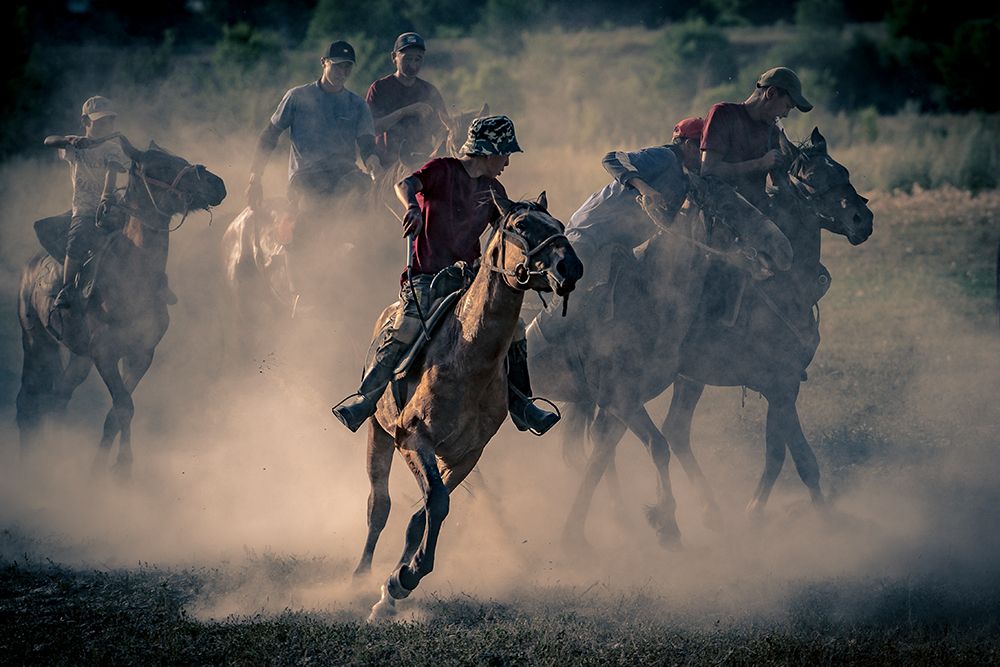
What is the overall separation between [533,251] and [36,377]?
7.47 metres

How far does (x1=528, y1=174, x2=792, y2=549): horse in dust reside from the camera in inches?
431

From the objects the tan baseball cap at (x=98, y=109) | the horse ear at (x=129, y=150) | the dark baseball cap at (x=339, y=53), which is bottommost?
the horse ear at (x=129, y=150)

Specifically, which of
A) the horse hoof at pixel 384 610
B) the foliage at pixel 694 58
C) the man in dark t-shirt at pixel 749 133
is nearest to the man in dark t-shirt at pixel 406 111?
the man in dark t-shirt at pixel 749 133

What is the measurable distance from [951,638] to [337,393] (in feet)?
21.1

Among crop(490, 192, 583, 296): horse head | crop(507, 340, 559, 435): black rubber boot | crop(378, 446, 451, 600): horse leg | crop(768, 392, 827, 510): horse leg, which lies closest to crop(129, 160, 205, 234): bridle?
crop(507, 340, 559, 435): black rubber boot

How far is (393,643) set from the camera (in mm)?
8125

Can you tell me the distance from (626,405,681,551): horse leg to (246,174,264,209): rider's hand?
4639mm

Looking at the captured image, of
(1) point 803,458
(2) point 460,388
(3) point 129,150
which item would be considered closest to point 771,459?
(1) point 803,458

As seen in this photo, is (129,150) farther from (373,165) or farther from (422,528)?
(422,528)

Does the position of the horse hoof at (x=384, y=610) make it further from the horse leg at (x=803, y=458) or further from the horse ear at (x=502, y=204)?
the horse leg at (x=803, y=458)

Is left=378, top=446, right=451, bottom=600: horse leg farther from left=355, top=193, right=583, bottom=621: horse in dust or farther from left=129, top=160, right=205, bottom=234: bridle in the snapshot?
left=129, top=160, right=205, bottom=234: bridle

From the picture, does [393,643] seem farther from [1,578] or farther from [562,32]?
[562,32]

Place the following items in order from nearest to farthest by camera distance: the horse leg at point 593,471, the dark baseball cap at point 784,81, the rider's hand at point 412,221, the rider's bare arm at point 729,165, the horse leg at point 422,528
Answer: the rider's hand at point 412,221 → the horse leg at point 422,528 → the horse leg at point 593,471 → the dark baseball cap at point 784,81 → the rider's bare arm at point 729,165

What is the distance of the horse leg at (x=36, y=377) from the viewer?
13.2 m
